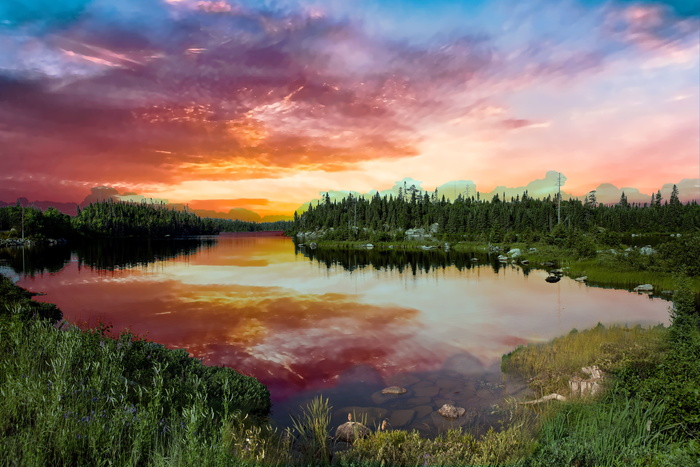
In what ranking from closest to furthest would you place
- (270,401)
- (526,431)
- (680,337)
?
(526,431), (270,401), (680,337)

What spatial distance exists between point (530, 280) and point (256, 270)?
44.4m

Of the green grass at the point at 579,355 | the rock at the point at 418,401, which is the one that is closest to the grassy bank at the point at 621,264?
the green grass at the point at 579,355

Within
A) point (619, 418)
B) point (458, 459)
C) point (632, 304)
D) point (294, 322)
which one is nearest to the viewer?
point (458, 459)

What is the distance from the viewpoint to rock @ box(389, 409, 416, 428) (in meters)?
13.4

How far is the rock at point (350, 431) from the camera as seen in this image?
469 inches

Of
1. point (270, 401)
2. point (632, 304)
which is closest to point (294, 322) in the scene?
point (270, 401)

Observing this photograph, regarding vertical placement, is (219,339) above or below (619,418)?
below

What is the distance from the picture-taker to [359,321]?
30359mm

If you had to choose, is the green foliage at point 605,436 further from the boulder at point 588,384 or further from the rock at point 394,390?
the rock at point 394,390

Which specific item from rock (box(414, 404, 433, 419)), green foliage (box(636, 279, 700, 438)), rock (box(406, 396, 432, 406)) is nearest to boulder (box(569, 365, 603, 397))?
green foliage (box(636, 279, 700, 438))

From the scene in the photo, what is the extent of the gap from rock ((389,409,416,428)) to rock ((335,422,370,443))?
1.48 meters

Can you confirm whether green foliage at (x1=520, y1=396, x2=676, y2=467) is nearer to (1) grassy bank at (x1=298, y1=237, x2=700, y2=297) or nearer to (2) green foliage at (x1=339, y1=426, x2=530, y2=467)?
(2) green foliage at (x1=339, y1=426, x2=530, y2=467)

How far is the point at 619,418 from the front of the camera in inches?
397

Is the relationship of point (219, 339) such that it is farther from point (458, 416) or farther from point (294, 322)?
point (458, 416)
